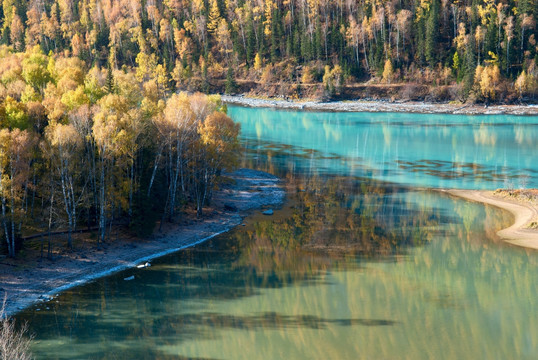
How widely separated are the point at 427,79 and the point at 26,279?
116 m

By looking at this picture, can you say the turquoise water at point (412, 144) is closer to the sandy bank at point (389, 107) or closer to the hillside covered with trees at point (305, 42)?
the sandy bank at point (389, 107)

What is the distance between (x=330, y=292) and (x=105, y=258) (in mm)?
15100

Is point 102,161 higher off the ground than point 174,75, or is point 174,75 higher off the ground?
point 174,75

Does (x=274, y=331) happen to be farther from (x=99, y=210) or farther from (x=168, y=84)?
(x=168, y=84)

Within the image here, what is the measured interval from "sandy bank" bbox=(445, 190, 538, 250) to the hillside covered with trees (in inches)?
2993

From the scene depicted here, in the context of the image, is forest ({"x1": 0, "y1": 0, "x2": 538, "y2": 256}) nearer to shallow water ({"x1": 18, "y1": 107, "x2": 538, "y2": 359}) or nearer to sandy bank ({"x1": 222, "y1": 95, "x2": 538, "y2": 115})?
sandy bank ({"x1": 222, "y1": 95, "x2": 538, "y2": 115})

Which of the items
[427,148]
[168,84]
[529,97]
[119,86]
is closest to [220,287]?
[119,86]

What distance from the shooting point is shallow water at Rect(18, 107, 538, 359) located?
26625 mm

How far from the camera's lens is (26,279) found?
3231 centimetres

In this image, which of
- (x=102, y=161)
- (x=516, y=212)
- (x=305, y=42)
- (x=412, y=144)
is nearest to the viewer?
(x=102, y=161)

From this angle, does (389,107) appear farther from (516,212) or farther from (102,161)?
(102,161)

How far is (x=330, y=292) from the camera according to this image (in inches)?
1273

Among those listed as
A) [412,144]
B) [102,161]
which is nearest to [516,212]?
[102,161]

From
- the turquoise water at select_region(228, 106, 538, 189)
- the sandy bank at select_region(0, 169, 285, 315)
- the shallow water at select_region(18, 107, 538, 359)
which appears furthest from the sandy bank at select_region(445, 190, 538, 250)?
the sandy bank at select_region(0, 169, 285, 315)
